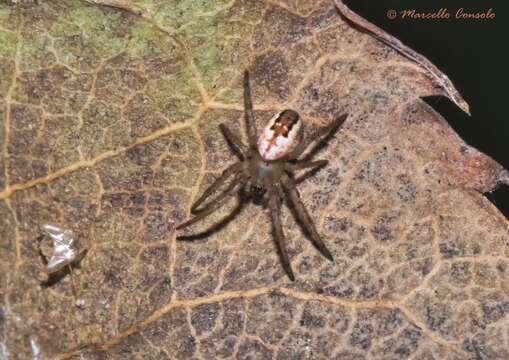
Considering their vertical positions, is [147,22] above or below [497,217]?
above

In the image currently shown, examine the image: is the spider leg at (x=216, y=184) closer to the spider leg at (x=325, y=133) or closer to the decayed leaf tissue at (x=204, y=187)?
the decayed leaf tissue at (x=204, y=187)

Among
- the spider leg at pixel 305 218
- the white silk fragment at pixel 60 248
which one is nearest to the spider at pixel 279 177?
the spider leg at pixel 305 218

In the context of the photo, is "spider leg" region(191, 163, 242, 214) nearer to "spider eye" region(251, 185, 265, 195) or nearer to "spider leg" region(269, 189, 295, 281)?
"spider eye" region(251, 185, 265, 195)

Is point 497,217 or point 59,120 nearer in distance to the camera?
point 497,217

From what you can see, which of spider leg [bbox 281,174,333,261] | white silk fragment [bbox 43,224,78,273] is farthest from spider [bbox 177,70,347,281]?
white silk fragment [bbox 43,224,78,273]

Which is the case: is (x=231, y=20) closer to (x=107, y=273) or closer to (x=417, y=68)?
(x=417, y=68)

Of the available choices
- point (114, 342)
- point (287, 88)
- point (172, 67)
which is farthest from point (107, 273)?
point (287, 88)

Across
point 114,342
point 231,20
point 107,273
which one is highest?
point 231,20
